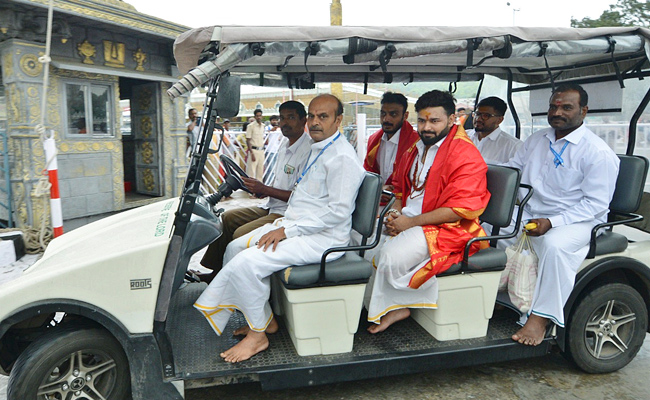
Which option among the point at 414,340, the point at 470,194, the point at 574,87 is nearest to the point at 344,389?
the point at 414,340

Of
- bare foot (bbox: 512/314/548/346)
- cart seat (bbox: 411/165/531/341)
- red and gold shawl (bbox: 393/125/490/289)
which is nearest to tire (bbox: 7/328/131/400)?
red and gold shawl (bbox: 393/125/490/289)

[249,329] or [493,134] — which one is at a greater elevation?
[493,134]

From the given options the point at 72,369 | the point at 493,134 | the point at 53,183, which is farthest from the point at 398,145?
the point at 53,183

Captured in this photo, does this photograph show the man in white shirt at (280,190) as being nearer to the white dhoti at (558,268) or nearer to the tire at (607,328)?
the white dhoti at (558,268)

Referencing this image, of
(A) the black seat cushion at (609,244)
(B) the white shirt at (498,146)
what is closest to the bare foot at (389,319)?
(A) the black seat cushion at (609,244)

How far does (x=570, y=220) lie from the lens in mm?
3336

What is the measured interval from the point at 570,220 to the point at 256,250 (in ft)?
7.05

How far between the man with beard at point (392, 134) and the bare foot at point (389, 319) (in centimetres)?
156

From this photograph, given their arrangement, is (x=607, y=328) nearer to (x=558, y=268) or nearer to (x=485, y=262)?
(x=558, y=268)

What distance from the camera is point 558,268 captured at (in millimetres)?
3129

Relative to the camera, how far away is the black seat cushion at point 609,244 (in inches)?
131

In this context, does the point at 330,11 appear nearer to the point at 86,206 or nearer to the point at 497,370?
the point at 86,206

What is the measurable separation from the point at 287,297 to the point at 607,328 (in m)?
2.26

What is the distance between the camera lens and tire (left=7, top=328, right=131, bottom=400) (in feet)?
7.97
